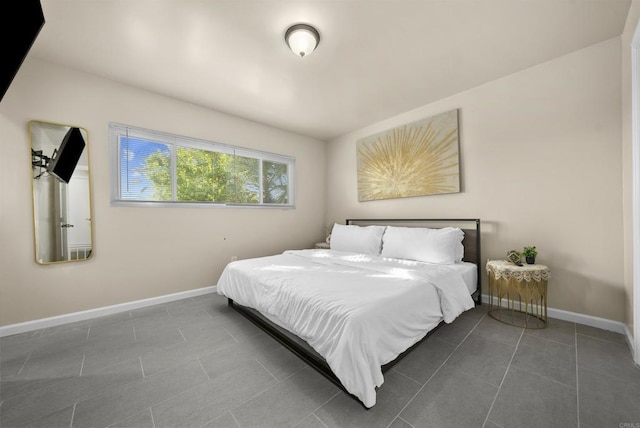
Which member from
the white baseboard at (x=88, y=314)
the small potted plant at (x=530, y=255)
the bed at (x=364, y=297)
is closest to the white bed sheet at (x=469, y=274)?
the bed at (x=364, y=297)

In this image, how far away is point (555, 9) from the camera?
6.09ft

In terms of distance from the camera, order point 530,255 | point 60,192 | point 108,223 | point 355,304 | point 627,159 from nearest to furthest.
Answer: point 355,304
point 627,159
point 530,255
point 60,192
point 108,223

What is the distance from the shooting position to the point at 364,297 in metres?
1.60

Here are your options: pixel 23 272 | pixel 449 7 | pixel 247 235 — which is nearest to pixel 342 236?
pixel 247 235

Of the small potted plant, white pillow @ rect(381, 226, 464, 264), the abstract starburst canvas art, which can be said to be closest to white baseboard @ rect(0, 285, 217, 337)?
white pillow @ rect(381, 226, 464, 264)

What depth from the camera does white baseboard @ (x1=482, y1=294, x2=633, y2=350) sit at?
6.72 feet

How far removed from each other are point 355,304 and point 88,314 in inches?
116

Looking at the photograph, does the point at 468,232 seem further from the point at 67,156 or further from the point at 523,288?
the point at 67,156

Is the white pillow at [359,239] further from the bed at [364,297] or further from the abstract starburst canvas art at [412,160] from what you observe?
the abstract starburst canvas art at [412,160]

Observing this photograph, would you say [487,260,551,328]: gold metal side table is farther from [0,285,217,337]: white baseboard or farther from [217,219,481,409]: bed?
[0,285,217,337]: white baseboard

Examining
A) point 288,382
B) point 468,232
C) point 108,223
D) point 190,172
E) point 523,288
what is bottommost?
point 288,382

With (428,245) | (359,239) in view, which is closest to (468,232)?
(428,245)

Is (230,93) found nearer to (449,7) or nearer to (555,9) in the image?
(449,7)

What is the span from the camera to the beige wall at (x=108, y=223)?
7.51 feet
